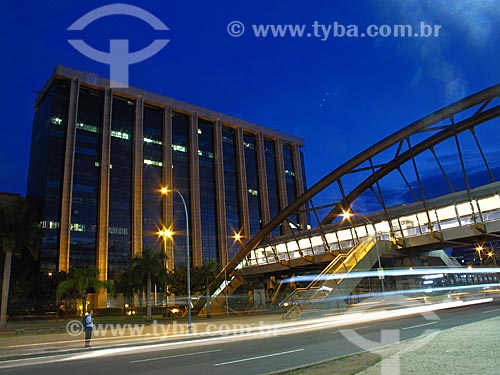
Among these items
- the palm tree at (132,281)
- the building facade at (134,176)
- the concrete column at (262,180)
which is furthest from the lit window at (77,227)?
the concrete column at (262,180)

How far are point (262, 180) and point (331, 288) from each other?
274 feet

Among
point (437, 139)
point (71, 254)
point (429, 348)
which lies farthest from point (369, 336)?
point (71, 254)

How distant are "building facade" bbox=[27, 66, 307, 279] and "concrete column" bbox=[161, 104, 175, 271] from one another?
0.24m

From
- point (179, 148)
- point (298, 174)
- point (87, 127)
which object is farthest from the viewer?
point (298, 174)

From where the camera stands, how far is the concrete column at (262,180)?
11494 centimetres

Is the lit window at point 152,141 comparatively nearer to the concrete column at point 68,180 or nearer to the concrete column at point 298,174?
the concrete column at point 68,180

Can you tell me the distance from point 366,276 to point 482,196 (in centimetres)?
1277

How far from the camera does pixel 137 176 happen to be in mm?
93125

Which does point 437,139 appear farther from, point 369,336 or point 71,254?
point 71,254

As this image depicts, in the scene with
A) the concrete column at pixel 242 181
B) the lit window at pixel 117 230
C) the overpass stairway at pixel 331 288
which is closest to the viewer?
the overpass stairway at pixel 331 288

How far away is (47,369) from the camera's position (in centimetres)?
1285

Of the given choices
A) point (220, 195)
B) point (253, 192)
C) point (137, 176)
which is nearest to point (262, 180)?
point (253, 192)

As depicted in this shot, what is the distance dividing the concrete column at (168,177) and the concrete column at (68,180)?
20.3 metres

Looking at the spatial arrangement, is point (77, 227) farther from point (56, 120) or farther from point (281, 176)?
point (281, 176)
